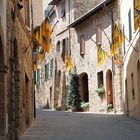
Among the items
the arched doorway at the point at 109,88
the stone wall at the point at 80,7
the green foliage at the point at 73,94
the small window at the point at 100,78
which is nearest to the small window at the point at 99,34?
the small window at the point at 100,78

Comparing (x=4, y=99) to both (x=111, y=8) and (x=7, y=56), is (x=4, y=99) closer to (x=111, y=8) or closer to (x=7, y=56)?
(x=7, y=56)

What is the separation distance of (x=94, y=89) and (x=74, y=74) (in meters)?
3.57

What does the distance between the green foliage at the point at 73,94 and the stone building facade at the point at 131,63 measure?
28.5 feet

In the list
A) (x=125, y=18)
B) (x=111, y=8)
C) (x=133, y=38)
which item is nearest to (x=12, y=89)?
(x=133, y=38)

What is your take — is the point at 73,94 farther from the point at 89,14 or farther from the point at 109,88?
the point at 89,14

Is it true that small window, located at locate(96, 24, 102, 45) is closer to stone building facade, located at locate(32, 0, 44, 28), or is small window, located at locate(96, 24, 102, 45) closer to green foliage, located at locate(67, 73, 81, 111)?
green foliage, located at locate(67, 73, 81, 111)

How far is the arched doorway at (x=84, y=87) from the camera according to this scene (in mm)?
36438

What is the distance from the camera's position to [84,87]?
36.9 meters

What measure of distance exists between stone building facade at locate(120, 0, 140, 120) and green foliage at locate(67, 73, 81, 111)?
8692 mm

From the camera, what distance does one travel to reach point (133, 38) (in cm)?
2209

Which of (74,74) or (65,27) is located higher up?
(65,27)

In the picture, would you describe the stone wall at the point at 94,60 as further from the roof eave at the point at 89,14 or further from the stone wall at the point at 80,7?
the stone wall at the point at 80,7

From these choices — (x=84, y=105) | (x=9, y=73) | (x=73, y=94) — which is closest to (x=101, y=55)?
(x=84, y=105)

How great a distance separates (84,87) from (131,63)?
542 inches
